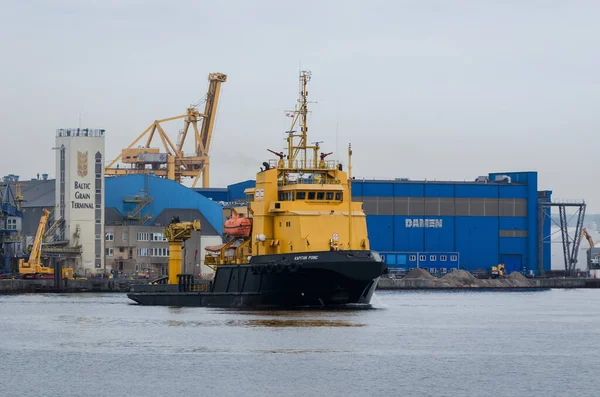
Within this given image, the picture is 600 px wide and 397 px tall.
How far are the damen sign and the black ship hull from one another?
5586cm

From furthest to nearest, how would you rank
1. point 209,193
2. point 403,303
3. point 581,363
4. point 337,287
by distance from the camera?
point 209,193 → point 403,303 → point 337,287 → point 581,363

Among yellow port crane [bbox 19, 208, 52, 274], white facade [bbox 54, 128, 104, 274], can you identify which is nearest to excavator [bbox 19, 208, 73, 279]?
yellow port crane [bbox 19, 208, 52, 274]

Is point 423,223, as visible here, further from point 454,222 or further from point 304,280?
point 304,280

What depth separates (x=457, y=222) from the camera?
116312mm

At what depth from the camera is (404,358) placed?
39.7 m

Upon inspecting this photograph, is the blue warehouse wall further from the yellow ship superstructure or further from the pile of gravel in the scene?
the yellow ship superstructure

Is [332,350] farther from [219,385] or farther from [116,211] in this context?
[116,211]

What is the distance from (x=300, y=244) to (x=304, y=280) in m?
2.00

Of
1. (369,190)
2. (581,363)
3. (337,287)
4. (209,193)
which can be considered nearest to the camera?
(581,363)

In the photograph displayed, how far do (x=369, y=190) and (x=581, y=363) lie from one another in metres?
74.5

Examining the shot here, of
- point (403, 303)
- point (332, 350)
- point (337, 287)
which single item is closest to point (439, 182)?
point (403, 303)

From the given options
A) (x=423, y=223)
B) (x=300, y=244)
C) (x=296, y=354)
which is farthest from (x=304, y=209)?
(x=423, y=223)

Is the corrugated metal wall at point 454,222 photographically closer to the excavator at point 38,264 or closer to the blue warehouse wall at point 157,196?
the blue warehouse wall at point 157,196

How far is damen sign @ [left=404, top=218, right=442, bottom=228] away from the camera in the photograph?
115 m
